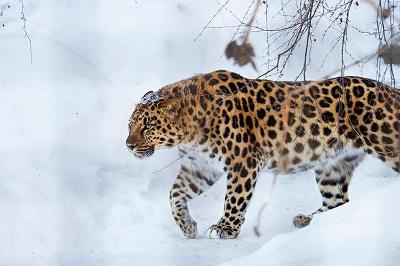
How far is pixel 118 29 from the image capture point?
450 inches

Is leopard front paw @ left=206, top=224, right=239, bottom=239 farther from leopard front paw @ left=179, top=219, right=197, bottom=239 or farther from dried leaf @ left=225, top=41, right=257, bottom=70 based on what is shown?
dried leaf @ left=225, top=41, right=257, bottom=70

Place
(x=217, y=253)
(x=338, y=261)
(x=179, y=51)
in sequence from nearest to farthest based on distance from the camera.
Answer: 1. (x=338, y=261)
2. (x=217, y=253)
3. (x=179, y=51)

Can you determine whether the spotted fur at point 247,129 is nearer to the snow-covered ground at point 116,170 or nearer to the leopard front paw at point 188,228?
the leopard front paw at point 188,228

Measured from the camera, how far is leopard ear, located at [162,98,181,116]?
8.26 meters

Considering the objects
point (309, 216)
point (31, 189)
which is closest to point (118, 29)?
point (31, 189)

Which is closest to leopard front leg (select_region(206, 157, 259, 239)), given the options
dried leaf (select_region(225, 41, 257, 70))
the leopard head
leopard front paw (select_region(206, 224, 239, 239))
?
leopard front paw (select_region(206, 224, 239, 239))

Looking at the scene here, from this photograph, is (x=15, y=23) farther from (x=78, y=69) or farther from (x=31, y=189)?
(x=31, y=189)

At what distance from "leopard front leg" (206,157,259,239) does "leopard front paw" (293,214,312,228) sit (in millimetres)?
579

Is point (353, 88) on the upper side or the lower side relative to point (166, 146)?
upper

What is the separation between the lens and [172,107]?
8.27 metres

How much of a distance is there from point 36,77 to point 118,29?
131cm

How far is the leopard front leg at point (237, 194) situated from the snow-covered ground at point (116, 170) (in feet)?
0.47

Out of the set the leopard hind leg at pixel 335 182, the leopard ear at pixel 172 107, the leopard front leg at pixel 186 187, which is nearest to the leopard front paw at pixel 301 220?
the leopard hind leg at pixel 335 182

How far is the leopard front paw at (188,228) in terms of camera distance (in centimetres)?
821
